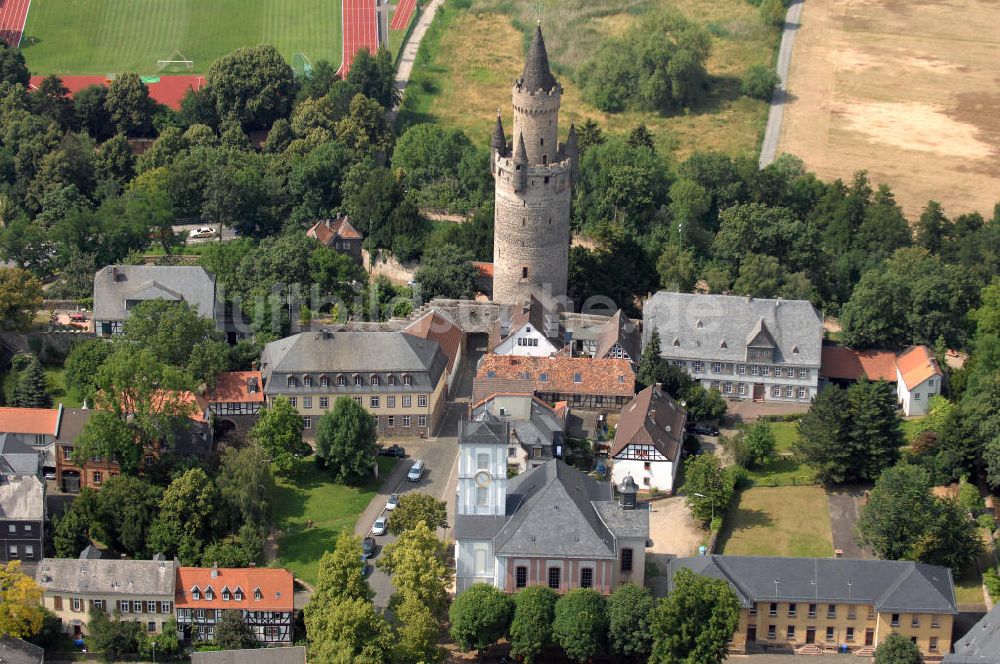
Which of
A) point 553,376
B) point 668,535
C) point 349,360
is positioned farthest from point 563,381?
point 668,535

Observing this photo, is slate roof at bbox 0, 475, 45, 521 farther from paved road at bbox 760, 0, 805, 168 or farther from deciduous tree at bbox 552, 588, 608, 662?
paved road at bbox 760, 0, 805, 168

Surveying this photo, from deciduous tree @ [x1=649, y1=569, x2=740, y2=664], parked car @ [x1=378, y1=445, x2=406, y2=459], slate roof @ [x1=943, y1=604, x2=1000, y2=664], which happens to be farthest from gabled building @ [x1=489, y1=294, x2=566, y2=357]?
slate roof @ [x1=943, y1=604, x2=1000, y2=664]

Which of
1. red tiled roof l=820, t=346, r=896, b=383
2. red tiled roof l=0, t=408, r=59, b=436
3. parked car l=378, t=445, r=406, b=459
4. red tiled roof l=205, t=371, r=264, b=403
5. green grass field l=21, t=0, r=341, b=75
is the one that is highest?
green grass field l=21, t=0, r=341, b=75

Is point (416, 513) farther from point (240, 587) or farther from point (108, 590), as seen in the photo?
point (108, 590)

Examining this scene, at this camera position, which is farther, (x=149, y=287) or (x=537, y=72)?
(x=149, y=287)

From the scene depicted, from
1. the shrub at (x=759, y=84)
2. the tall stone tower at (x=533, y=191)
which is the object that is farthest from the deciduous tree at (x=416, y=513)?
the shrub at (x=759, y=84)
